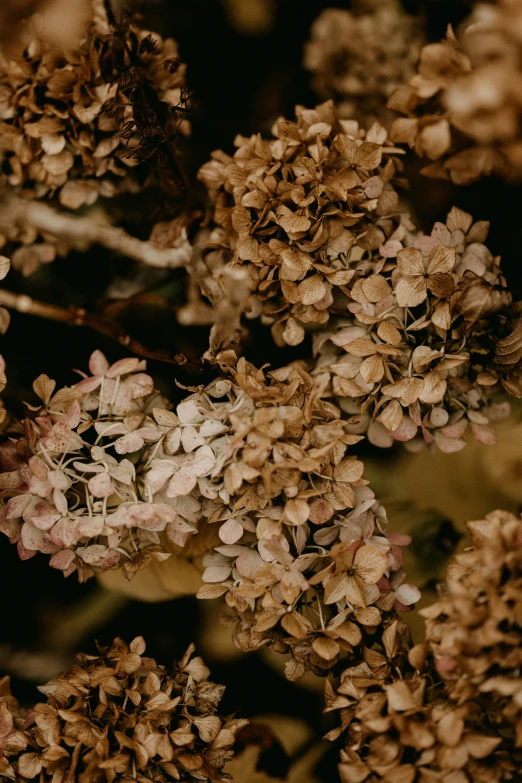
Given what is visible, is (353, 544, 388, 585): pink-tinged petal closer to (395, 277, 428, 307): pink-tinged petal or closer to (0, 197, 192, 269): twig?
(395, 277, 428, 307): pink-tinged petal

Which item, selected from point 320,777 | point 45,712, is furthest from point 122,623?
point 320,777

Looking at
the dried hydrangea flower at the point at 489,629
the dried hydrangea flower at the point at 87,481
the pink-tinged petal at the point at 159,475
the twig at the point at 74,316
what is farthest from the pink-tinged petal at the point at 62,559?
the dried hydrangea flower at the point at 489,629

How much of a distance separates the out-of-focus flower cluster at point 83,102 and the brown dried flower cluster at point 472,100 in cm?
27

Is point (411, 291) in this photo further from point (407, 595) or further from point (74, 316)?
point (74, 316)

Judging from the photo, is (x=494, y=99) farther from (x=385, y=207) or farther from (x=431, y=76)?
(x=385, y=207)

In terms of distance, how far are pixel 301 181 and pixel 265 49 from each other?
0.33 meters

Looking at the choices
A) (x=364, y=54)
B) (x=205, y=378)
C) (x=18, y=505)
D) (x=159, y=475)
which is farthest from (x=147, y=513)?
(x=364, y=54)

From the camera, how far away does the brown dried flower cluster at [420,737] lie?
1.77ft

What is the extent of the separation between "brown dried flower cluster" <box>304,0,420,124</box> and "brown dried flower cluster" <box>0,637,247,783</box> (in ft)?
2.36

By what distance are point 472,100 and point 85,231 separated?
0.51 m

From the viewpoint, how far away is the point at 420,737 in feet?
1.79

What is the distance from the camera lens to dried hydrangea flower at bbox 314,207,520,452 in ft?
2.11

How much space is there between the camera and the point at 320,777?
783mm

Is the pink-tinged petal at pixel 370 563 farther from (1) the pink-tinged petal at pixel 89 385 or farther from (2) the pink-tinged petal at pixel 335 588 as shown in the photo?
(1) the pink-tinged petal at pixel 89 385
